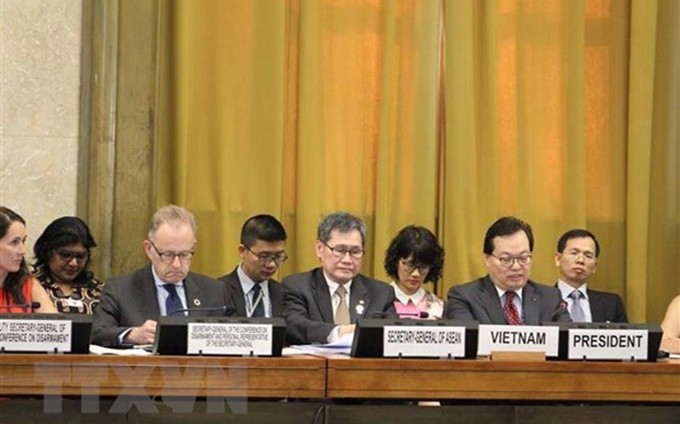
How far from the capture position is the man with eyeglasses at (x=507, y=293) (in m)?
5.32

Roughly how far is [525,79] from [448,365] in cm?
304

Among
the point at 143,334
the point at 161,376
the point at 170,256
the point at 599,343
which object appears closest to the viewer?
the point at 161,376

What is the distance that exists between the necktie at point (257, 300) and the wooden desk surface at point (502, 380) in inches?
63.6

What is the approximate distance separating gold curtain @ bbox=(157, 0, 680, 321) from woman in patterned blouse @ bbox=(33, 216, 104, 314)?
834 millimetres

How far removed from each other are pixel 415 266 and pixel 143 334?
1699 mm

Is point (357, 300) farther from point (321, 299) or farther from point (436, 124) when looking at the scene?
point (436, 124)

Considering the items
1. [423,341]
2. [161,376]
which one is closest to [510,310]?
[423,341]

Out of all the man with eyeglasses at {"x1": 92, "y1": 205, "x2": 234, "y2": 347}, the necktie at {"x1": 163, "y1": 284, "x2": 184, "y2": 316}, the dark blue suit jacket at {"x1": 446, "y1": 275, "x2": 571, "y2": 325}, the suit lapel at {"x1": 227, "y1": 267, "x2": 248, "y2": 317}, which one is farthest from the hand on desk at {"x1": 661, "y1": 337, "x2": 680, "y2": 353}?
the necktie at {"x1": 163, "y1": 284, "x2": 184, "y2": 316}

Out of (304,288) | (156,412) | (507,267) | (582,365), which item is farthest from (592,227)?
(156,412)

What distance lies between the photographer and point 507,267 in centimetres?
537

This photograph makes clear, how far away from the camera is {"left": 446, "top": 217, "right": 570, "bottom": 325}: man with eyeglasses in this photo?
532 centimetres

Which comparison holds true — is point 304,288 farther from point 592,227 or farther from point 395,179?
point 592,227

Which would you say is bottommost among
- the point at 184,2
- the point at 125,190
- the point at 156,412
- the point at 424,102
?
the point at 156,412

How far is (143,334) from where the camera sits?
461cm
